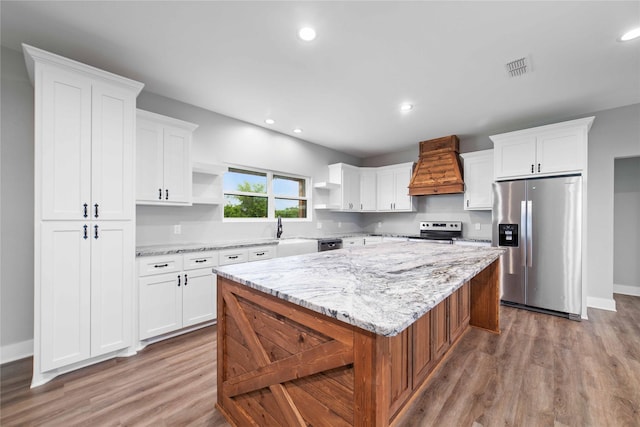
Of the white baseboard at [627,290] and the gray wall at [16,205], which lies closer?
the gray wall at [16,205]

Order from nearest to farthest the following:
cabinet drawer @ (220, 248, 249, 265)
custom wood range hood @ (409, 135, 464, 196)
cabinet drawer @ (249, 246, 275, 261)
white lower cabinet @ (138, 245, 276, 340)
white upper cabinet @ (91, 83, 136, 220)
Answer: white upper cabinet @ (91, 83, 136, 220) → white lower cabinet @ (138, 245, 276, 340) → cabinet drawer @ (220, 248, 249, 265) → cabinet drawer @ (249, 246, 275, 261) → custom wood range hood @ (409, 135, 464, 196)

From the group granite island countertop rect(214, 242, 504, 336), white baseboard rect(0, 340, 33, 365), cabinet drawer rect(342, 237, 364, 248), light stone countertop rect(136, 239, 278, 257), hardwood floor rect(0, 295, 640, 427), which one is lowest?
hardwood floor rect(0, 295, 640, 427)

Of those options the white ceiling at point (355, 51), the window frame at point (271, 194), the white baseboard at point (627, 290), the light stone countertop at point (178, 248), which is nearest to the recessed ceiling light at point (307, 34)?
the white ceiling at point (355, 51)

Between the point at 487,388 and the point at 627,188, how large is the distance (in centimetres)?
475

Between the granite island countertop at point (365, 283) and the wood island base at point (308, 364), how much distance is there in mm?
77

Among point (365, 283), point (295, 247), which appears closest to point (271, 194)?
point (295, 247)

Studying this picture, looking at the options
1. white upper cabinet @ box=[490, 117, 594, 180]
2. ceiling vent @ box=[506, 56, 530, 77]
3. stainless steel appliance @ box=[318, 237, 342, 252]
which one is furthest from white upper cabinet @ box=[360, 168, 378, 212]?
ceiling vent @ box=[506, 56, 530, 77]

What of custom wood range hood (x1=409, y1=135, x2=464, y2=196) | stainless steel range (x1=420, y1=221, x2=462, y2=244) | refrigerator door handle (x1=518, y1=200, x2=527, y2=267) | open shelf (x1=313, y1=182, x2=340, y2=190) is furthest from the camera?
open shelf (x1=313, y1=182, x2=340, y2=190)

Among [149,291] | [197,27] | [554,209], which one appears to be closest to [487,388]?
[554,209]

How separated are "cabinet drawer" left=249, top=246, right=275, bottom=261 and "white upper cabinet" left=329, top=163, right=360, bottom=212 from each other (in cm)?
206

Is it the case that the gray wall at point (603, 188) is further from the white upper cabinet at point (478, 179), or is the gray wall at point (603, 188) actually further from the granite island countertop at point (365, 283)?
the granite island countertop at point (365, 283)

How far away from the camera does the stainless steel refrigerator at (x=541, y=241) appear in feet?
10.7

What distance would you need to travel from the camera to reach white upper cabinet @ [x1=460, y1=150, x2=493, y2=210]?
4.35 meters

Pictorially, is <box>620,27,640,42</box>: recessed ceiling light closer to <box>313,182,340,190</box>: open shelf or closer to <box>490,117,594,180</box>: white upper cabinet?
<box>490,117,594,180</box>: white upper cabinet
